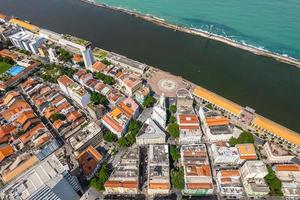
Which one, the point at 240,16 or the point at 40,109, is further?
the point at 240,16

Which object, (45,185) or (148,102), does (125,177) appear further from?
(148,102)

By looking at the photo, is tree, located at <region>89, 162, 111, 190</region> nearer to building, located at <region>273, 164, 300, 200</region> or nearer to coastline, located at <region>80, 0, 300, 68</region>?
building, located at <region>273, 164, 300, 200</region>

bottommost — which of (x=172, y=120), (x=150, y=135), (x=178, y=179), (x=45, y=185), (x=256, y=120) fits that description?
(x=45, y=185)

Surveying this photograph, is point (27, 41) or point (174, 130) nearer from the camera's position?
point (174, 130)

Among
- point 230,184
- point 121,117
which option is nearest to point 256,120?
point 230,184

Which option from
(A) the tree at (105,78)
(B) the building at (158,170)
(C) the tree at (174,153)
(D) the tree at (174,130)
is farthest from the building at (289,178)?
(A) the tree at (105,78)

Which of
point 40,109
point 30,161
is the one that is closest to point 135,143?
point 30,161

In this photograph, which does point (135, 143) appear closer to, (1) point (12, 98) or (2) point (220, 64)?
(1) point (12, 98)
